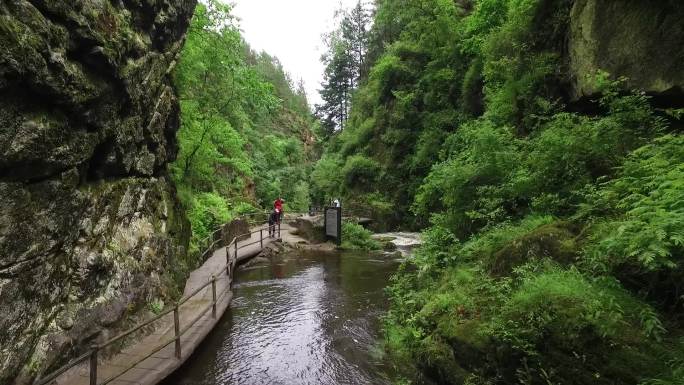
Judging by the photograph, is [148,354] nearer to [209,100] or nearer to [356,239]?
[209,100]

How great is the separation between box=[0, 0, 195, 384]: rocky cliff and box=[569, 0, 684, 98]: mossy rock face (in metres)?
11.4

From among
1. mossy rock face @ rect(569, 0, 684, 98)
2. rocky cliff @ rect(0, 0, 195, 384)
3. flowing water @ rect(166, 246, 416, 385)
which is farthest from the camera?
mossy rock face @ rect(569, 0, 684, 98)

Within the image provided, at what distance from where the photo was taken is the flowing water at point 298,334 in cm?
773

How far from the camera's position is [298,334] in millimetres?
9867

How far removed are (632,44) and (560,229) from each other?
590cm

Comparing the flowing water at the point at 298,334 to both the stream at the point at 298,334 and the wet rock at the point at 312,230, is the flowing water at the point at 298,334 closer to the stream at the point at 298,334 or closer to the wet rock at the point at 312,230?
the stream at the point at 298,334

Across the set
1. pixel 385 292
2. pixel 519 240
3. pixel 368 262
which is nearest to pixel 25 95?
pixel 519 240

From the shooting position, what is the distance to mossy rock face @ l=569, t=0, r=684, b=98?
341 inches

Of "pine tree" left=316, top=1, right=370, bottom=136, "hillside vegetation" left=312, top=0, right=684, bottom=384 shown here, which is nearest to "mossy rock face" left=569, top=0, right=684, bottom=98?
"hillside vegetation" left=312, top=0, right=684, bottom=384

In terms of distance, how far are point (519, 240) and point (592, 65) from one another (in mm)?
6569

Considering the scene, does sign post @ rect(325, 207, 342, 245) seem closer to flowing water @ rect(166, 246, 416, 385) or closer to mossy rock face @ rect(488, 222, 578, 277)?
flowing water @ rect(166, 246, 416, 385)

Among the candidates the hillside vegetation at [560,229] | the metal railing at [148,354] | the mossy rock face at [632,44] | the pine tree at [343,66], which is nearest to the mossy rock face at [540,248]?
the hillside vegetation at [560,229]

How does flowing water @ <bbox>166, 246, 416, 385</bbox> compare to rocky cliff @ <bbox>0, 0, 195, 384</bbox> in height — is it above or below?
below

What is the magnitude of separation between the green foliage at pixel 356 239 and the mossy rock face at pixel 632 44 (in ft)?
42.4
